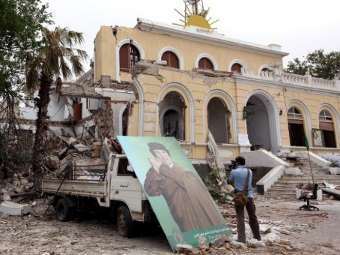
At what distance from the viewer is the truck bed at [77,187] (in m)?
9.50

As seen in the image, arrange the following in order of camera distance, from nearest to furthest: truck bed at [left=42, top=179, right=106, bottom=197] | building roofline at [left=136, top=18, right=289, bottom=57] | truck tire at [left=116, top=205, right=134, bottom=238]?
1. truck tire at [left=116, top=205, right=134, bottom=238]
2. truck bed at [left=42, top=179, right=106, bottom=197]
3. building roofline at [left=136, top=18, right=289, bottom=57]

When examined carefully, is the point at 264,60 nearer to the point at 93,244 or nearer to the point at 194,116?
the point at 194,116

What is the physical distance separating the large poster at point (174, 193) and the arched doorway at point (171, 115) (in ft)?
42.0

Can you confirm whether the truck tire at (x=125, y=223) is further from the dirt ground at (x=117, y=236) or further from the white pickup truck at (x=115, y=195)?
the dirt ground at (x=117, y=236)

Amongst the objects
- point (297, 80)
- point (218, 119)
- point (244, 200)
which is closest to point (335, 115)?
point (297, 80)

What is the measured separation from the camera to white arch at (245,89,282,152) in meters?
22.8

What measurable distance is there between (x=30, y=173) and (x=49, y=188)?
4557 millimetres

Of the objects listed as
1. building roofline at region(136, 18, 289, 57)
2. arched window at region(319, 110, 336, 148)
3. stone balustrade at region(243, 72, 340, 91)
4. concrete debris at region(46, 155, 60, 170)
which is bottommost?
concrete debris at region(46, 155, 60, 170)

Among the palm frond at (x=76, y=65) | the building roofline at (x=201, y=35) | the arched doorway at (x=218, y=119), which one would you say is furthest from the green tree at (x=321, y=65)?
the palm frond at (x=76, y=65)

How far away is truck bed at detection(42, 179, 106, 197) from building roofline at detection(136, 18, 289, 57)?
46.8 feet

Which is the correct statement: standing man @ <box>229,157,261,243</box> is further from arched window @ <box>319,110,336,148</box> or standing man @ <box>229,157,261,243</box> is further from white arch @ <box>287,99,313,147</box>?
arched window @ <box>319,110,336,148</box>

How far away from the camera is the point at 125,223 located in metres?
8.55

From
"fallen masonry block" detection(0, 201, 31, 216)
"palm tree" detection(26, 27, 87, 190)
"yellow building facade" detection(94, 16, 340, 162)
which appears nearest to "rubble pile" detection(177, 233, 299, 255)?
"fallen masonry block" detection(0, 201, 31, 216)

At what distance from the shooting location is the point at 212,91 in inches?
830
